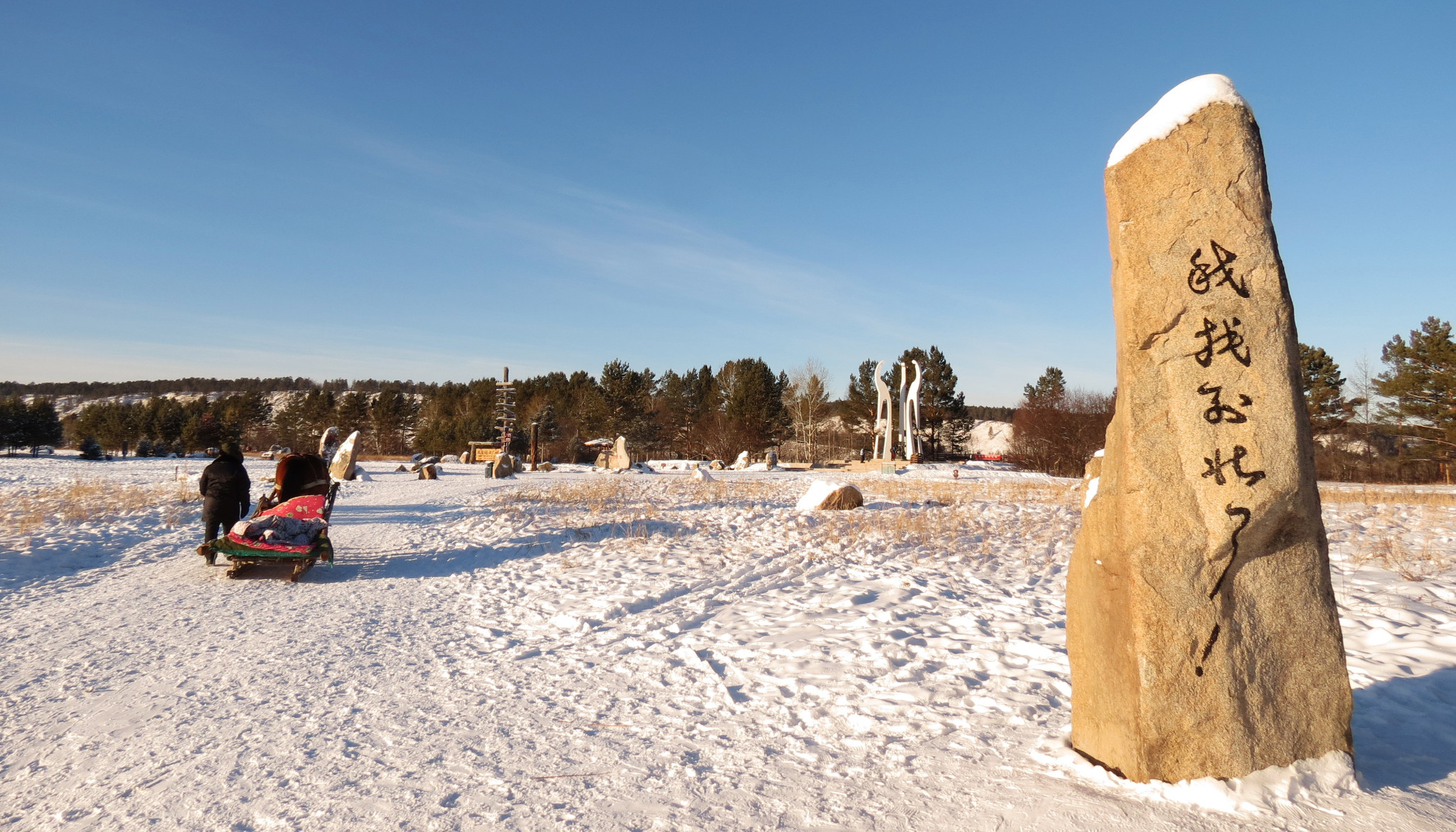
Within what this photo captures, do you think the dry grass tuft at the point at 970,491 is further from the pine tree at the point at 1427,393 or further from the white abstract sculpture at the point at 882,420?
the pine tree at the point at 1427,393

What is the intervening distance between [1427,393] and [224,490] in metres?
43.8

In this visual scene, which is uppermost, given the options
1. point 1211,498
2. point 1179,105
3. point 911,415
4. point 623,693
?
point 911,415

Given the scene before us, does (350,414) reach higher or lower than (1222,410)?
higher

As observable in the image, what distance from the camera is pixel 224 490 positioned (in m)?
9.01

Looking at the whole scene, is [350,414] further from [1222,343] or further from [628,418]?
[1222,343]

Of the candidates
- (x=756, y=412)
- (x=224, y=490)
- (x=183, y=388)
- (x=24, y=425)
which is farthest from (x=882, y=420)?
(x=183, y=388)

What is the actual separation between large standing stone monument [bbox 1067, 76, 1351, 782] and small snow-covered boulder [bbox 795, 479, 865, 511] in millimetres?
10391

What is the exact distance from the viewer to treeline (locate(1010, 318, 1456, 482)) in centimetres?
3152

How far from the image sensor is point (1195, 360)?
3250 mm

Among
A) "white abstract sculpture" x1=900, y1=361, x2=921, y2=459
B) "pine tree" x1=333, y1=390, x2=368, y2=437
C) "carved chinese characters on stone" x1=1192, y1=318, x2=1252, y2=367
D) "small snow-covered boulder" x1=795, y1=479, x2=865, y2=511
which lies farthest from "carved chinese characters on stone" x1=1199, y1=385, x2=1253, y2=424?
"pine tree" x1=333, y1=390, x2=368, y2=437

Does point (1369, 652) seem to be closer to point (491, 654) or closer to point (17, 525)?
point (491, 654)

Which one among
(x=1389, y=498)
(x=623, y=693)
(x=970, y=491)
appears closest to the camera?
(x=623, y=693)

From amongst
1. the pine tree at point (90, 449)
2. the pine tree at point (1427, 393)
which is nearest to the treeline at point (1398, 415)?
the pine tree at point (1427, 393)

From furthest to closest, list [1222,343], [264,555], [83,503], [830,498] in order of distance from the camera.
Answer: [830,498] < [83,503] < [264,555] < [1222,343]
